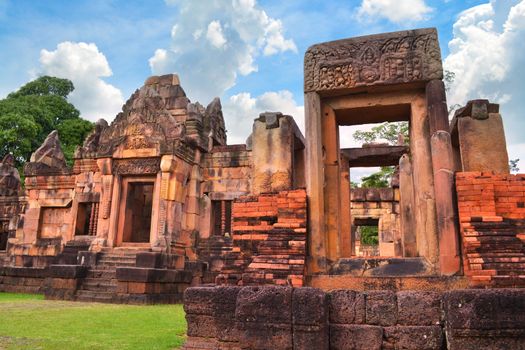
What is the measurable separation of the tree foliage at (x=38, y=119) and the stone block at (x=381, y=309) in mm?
27662

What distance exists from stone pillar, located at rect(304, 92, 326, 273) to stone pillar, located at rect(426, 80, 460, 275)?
1544mm

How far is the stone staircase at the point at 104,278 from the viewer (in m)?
11.4

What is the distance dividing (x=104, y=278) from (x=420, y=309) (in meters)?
10.4

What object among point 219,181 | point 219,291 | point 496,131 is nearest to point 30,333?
point 219,291

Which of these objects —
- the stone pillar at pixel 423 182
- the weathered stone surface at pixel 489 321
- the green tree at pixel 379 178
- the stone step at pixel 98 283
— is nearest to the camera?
the weathered stone surface at pixel 489 321

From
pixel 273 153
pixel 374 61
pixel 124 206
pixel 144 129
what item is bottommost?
pixel 273 153

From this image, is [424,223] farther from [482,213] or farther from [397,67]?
[397,67]

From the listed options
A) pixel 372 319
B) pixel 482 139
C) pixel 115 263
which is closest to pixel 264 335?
pixel 372 319

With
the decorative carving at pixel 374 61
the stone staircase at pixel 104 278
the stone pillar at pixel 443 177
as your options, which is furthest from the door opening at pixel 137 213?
the stone pillar at pixel 443 177

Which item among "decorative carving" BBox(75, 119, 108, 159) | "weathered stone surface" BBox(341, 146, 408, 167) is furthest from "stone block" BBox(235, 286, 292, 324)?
"decorative carving" BBox(75, 119, 108, 159)

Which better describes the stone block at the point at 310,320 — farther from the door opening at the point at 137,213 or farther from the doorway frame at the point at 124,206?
the door opening at the point at 137,213

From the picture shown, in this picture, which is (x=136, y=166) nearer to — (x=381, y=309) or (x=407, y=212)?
(x=407, y=212)

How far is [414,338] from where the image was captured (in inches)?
155

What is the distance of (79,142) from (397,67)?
30280 millimetres
